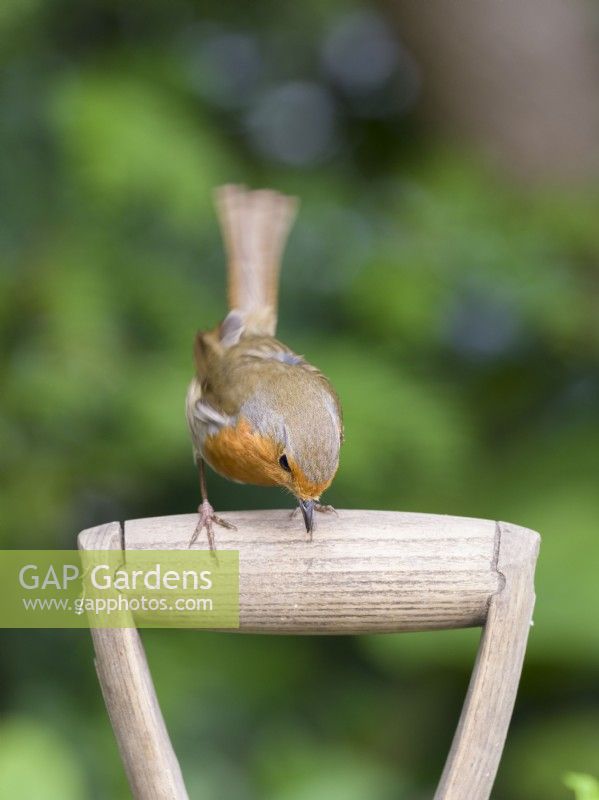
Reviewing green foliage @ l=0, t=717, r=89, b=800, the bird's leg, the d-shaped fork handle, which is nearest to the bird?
the bird's leg

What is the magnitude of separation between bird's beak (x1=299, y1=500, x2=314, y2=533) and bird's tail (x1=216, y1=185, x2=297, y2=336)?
114 centimetres

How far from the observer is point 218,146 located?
4199mm

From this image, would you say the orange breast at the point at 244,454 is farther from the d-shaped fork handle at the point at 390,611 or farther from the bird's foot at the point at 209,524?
the d-shaped fork handle at the point at 390,611

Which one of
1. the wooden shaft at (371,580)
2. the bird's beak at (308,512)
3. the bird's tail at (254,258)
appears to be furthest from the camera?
the bird's tail at (254,258)

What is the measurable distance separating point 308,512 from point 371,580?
10.9 inches

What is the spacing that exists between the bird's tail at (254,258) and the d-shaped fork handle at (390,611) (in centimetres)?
148

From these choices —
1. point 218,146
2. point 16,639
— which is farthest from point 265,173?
point 16,639

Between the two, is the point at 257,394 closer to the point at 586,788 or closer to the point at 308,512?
the point at 308,512

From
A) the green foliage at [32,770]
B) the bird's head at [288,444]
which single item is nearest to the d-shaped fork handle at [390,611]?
the bird's head at [288,444]

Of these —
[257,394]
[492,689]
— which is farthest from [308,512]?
[257,394]

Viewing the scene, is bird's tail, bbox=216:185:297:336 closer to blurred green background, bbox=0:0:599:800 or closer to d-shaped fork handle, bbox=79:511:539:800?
blurred green background, bbox=0:0:599:800

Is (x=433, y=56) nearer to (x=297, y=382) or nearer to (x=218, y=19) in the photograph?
(x=218, y=19)

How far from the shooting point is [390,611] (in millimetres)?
1670

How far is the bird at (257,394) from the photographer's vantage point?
84.2 inches
